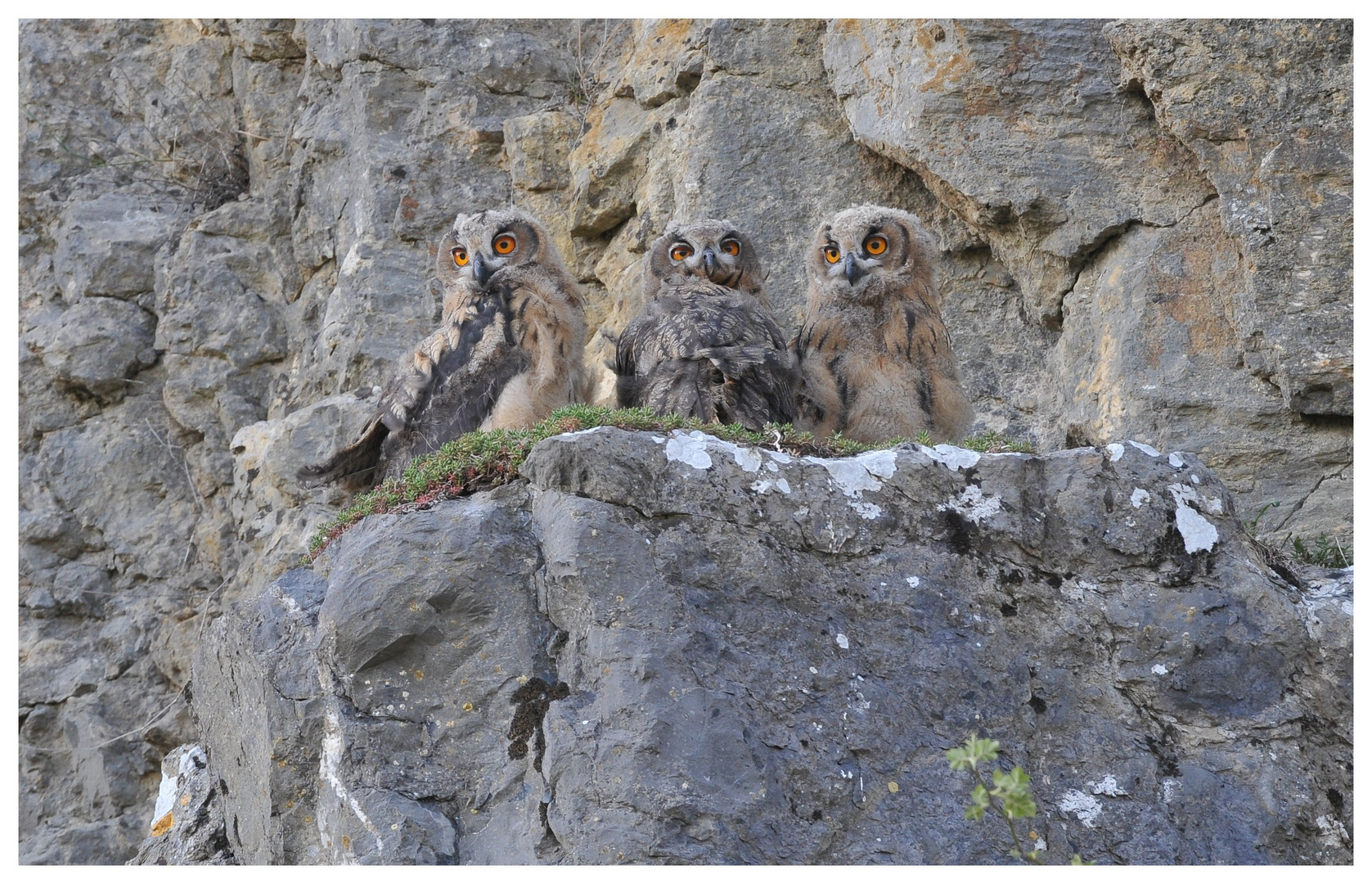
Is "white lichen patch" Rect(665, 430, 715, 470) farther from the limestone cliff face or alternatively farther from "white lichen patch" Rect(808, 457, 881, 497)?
the limestone cliff face

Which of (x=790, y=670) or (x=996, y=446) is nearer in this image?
(x=790, y=670)

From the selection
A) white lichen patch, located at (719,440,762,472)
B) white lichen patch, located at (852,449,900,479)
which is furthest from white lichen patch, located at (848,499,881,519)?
white lichen patch, located at (719,440,762,472)

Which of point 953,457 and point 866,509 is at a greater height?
point 953,457

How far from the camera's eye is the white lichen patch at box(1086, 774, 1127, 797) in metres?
4.10

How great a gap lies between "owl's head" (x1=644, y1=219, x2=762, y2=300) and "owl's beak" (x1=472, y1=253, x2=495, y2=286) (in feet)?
2.50

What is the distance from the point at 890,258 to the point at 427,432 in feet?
7.27

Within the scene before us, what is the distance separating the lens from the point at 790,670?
4.10 meters

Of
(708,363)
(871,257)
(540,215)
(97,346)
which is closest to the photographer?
(708,363)

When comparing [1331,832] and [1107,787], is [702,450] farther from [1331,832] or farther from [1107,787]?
[1331,832]

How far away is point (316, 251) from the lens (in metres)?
9.24

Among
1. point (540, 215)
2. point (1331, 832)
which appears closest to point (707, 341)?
point (1331, 832)

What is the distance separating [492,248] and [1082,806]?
11.7ft

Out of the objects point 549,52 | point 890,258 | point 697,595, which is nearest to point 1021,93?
point 890,258

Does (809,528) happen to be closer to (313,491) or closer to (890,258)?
(890,258)
